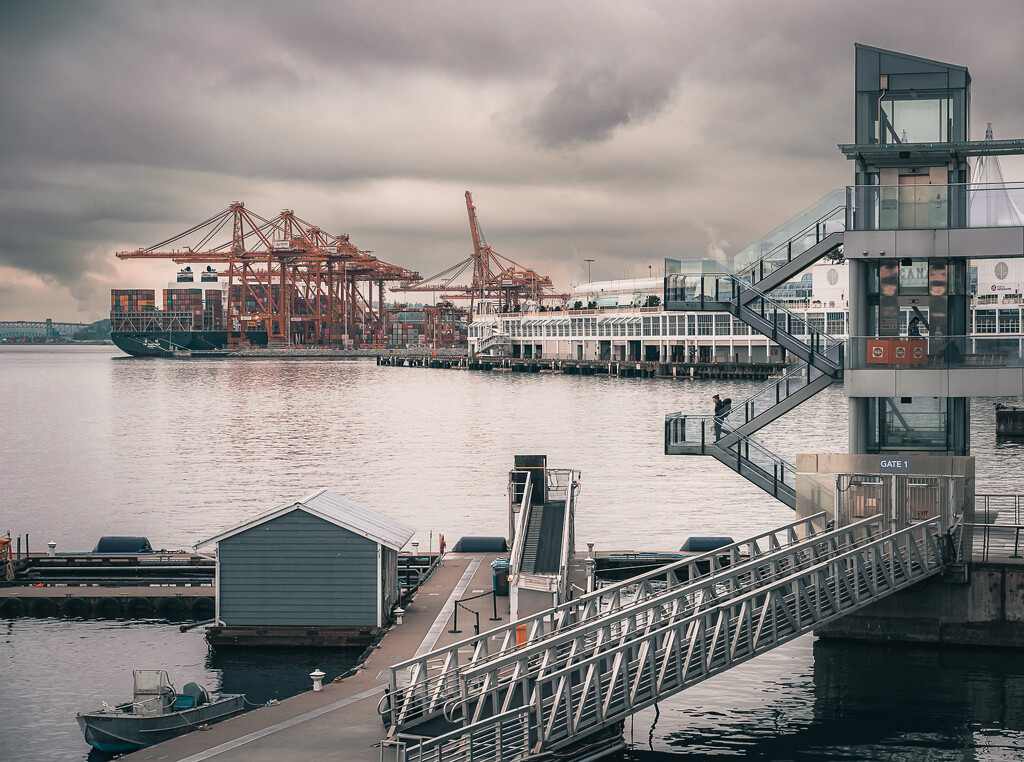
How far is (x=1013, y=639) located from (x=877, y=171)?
12326 mm

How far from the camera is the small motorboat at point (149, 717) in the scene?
2527 cm

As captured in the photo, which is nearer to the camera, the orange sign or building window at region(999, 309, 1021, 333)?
the orange sign

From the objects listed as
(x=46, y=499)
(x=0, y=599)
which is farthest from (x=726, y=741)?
(x=46, y=499)

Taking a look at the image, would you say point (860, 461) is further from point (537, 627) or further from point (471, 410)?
point (471, 410)

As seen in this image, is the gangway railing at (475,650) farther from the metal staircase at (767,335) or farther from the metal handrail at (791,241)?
the metal handrail at (791,241)

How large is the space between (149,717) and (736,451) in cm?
1694

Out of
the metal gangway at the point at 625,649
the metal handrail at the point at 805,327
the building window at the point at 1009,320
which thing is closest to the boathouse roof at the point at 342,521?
the metal gangway at the point at 625,649

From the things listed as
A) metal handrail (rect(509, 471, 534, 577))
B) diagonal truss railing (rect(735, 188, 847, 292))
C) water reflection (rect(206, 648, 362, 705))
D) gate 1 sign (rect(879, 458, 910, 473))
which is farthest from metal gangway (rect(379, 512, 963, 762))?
diagonal truss railing (rect(735, 188, 847, 292))

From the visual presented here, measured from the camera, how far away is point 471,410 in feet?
464

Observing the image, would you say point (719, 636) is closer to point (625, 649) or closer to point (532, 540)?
point (625, 649)

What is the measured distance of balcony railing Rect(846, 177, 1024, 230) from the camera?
31.0 m

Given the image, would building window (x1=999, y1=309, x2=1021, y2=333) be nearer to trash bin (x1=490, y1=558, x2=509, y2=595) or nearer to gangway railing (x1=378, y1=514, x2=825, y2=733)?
trash bin (x1=490, y1=558, x2=509, y2=595)

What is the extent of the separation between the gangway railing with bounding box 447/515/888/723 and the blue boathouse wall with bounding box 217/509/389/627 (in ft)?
27.1

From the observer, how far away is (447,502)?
227 ft
